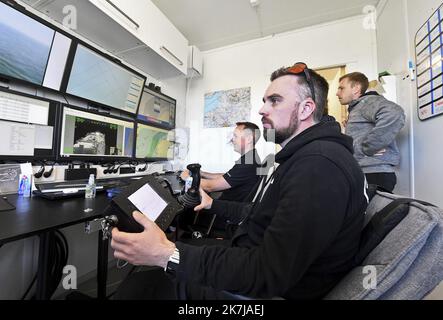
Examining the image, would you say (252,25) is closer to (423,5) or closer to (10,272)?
(423,5)

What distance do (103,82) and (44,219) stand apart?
4.29ft

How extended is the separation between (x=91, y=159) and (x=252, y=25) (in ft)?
7.18

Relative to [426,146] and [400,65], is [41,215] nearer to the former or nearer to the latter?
[426,146]

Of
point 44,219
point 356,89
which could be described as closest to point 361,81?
point 356,89

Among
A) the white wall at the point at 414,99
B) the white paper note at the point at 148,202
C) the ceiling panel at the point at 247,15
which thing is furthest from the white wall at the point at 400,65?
the white paper note at the point at 148,202

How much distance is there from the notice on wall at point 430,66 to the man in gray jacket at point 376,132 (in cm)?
15

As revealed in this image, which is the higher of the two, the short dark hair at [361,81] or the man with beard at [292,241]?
the short dark hair at [361,81]

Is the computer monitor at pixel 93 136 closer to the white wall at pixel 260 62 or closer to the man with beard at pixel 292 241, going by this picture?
the white wall at pixel 260 62

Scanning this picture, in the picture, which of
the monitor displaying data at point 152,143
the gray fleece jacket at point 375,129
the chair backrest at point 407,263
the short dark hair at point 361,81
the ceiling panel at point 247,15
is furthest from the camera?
the monitor displaying data at point 152,143

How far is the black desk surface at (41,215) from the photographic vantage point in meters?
0.62

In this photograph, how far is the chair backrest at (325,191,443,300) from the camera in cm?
44

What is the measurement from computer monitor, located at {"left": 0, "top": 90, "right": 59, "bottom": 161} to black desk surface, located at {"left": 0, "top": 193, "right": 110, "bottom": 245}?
293 millimetres

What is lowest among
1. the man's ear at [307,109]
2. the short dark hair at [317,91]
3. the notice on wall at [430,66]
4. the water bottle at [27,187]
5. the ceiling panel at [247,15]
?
the water bottle at [27,187]

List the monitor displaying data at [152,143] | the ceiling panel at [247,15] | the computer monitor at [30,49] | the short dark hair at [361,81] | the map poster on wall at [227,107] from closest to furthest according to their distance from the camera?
1. the computer monitor at [30,49]
2. the short dark hair at [361,81]
3. the ceiling panel at [247,15]
4. the monitor displaying data at [152,143]
5. the map poster on wall at [227,107]
